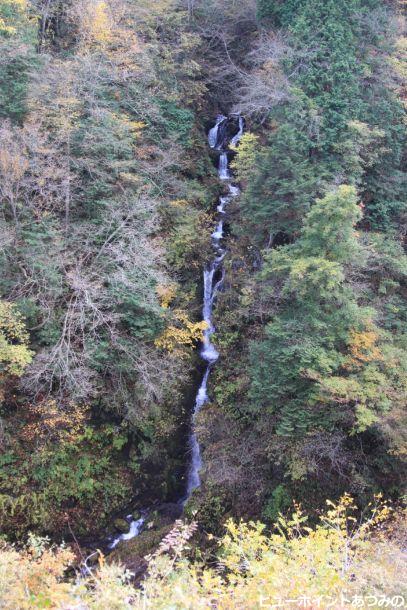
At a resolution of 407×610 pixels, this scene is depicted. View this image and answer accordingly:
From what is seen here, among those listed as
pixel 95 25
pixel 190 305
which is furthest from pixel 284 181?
pixel 95 25

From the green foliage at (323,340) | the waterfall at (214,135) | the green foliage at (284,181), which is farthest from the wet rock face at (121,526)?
the waterfall at (214,135)

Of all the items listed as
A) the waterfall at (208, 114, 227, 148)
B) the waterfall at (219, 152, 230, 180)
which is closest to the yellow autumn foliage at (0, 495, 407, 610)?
the waterfall at (219, 152, 230, 180)

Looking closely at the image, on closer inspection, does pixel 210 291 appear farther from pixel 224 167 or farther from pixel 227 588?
pixel 227 588

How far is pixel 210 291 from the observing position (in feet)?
56.8

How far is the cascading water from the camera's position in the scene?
1431 cm

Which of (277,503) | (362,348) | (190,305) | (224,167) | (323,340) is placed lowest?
(277,503)

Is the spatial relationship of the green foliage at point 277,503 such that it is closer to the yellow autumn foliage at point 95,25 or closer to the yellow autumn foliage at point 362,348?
the yellow autumn foliage at point 362,348

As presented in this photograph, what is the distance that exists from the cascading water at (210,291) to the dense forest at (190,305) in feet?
0.51

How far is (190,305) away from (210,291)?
1.42 meters

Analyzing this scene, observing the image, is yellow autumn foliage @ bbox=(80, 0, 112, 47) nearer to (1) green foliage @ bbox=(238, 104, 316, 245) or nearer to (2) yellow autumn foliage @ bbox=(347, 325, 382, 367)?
(1) green foliage @ bbox=(238, 104, 316, 245)

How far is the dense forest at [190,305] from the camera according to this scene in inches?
439

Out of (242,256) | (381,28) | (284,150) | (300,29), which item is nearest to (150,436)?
A: (242,256)

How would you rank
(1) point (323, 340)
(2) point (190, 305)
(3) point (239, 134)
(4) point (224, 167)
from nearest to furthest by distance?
(1) point (323, 340) < (2) point (190, 305) < (4) point (224, 167) < (3) point (239, 134)

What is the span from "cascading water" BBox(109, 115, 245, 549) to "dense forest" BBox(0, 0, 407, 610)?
0.15 meters
